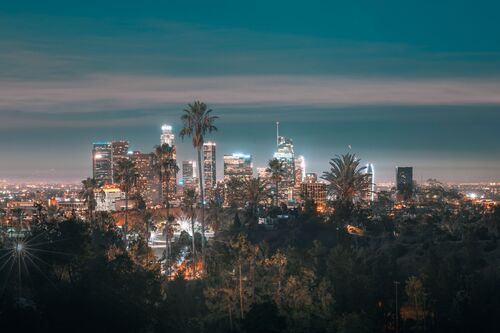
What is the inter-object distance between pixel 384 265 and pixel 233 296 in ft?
61.0

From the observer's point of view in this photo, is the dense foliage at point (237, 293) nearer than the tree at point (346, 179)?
Yes

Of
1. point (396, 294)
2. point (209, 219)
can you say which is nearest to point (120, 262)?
point (396, 294)

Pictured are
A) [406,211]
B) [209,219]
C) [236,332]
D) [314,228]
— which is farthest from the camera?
[406,211]

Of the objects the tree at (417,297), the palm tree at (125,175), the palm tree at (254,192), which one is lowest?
the tree at (417,297)

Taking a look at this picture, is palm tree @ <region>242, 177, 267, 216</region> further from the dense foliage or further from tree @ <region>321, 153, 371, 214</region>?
the dense foliage

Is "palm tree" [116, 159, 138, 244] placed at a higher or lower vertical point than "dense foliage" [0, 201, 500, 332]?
higher

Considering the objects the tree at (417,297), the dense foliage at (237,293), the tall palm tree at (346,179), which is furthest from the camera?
the tall palm tree at (346,179)

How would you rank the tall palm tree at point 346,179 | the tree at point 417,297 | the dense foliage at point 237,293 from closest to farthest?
the dense foliage at point 237,293
the tree at point 417,297
the tall palm tree at point 346,179

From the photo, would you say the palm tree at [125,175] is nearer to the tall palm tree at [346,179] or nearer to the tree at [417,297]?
the tall palm tree at [346,179]

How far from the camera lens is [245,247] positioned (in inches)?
2601

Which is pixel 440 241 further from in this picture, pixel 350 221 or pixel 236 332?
pixel 236 332

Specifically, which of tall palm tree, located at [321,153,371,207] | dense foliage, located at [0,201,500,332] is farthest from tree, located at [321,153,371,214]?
dense foliage, located at [0,201,500,332]

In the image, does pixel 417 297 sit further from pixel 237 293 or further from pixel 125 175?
pixel 125 175

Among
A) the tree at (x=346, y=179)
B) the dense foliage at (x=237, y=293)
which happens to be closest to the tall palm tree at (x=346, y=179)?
the tree at (x=346, y=179)
